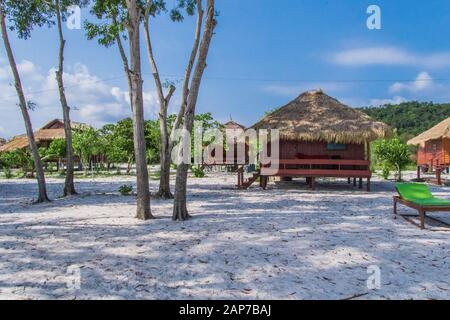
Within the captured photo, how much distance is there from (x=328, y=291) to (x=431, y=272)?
4.35ft

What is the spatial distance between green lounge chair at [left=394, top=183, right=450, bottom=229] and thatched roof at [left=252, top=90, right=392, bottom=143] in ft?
19.0

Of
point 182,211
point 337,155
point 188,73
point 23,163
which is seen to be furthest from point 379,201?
point 23,163

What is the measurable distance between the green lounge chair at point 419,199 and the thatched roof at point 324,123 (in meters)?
5.78

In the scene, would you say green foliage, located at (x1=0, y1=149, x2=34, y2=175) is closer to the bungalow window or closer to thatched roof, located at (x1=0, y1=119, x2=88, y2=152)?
thatched roof, located at (x1=0, y1=119, x2=88, y2=152)

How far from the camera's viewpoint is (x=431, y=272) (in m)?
3.69

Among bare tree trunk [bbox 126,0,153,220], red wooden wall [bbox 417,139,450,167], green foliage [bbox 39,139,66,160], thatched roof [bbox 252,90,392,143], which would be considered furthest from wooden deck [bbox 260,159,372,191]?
green foliage [bbox 39,139,66,160]

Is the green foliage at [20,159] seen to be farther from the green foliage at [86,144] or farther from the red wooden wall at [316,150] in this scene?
the red wooden wall at [316,150]

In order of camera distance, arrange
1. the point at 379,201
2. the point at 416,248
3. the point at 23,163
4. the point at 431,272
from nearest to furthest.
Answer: the point at 431,272 < the point at 416,248 < the point at 379,201 < the point at 23,163

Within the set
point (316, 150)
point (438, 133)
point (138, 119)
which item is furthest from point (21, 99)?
point (438, 133)

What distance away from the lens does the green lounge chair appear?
5734 millimetres

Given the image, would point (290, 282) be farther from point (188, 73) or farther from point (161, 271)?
point (188, 73)

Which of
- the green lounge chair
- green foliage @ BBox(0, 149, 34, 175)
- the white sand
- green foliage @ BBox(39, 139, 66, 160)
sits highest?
green foliage @ BBox(39, 139, 66, 160)

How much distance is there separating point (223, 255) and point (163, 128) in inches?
251

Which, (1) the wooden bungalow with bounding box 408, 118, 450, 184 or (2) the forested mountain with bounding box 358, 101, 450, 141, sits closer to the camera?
(1) the wooden bungalow with bounding box 408, 118, 450, 184
